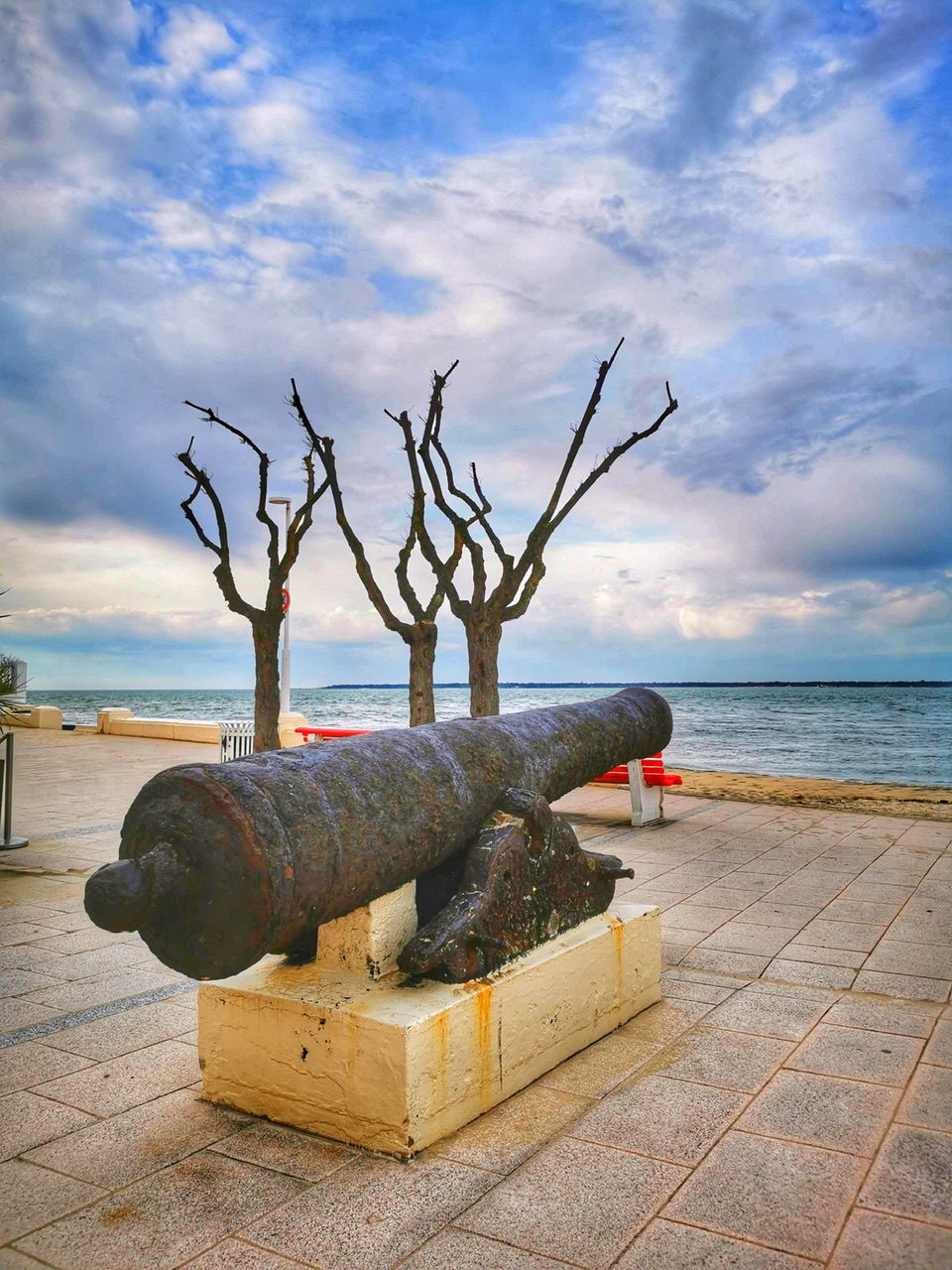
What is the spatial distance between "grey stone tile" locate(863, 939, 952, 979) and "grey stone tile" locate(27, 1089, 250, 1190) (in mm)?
3366

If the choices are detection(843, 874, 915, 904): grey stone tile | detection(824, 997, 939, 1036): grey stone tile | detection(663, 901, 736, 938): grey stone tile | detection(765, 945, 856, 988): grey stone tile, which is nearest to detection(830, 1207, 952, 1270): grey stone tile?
detection(824, 997, 939, 1036): grey stone tile

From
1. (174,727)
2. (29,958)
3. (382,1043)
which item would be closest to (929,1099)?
(382,1043)

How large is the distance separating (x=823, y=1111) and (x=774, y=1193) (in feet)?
2.05

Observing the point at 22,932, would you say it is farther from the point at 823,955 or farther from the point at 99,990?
the point at 823,955

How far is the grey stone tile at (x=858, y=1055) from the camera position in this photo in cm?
355

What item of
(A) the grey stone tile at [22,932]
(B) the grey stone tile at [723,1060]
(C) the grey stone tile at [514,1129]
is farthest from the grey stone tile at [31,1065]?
(B) the grey stone tile at [723,1060]

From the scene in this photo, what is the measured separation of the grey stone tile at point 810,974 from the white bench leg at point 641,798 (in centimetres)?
452

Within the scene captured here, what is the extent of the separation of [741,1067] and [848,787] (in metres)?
12.0

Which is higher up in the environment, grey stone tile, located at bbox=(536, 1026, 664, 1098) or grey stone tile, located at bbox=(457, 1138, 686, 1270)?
grey stone tile, located at bbox=(457, 1138, 686, 1270)

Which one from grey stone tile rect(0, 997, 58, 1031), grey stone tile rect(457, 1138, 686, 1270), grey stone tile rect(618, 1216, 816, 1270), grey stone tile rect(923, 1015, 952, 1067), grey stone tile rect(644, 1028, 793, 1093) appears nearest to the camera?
grey stone tile rect(618, 1216, 816, 1270)

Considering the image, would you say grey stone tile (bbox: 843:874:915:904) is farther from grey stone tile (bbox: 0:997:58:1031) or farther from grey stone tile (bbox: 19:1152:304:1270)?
grey stone tile (bbox: 0:997:58:1031)

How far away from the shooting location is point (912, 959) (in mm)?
5035

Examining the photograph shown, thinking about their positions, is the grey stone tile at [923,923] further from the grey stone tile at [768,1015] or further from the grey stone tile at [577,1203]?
the grey stone tile at [577,1203]

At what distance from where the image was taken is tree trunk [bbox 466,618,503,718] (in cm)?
1441
